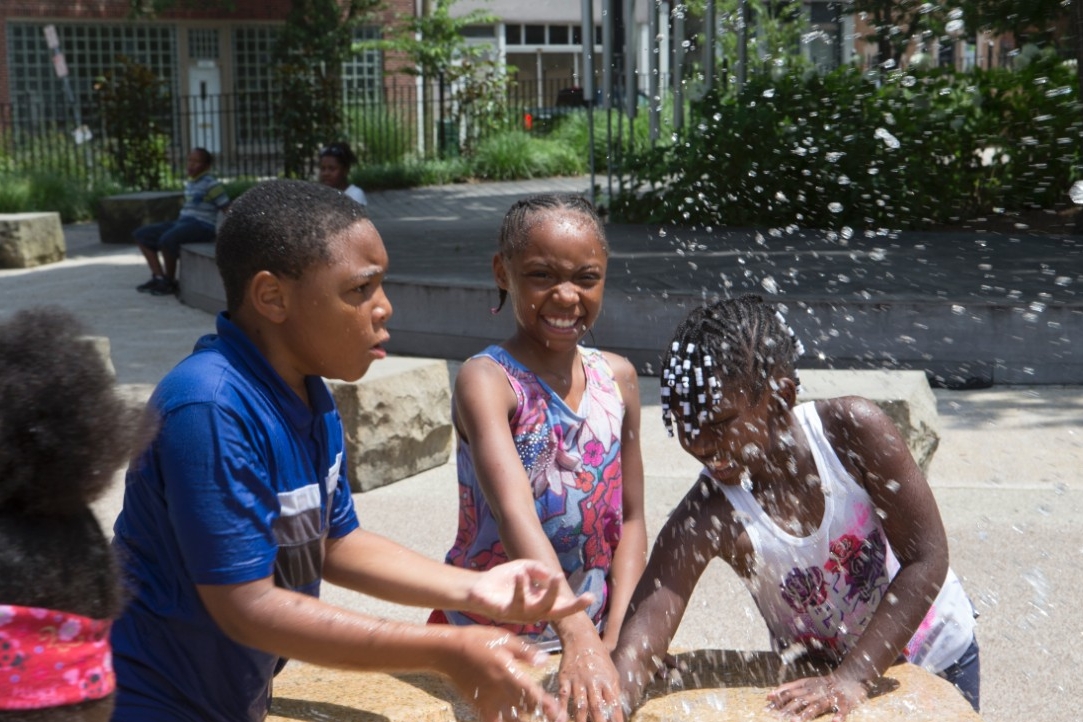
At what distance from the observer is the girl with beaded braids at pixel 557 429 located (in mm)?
2830

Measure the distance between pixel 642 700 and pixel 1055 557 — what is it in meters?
2.96

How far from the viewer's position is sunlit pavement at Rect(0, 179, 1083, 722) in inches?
171

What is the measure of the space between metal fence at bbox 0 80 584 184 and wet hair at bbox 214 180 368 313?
19.6 metres

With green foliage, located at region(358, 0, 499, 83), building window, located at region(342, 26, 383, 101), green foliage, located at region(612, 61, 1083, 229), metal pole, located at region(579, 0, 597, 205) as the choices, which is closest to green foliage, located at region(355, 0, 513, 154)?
green foliage, located at region(358, 0, 499, 83)

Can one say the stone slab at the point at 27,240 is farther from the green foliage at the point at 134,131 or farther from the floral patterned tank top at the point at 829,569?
the floral patterned tank top at the point at 829,569

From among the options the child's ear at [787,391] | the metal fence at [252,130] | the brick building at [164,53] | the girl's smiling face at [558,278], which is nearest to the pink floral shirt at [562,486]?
the girl's smiling face at [558,278]

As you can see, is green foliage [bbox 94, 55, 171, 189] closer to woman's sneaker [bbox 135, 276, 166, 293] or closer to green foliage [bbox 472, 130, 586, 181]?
green foliage [bbox 472, 130, 586, 181]

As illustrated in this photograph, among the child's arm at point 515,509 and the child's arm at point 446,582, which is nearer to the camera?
the child's arm at point 446,582

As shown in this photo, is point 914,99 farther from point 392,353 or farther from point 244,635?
point 244,635

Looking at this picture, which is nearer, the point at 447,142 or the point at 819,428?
the point at 819,428

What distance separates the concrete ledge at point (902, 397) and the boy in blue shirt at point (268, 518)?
3712mm

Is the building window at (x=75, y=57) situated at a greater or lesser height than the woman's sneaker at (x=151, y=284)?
greater

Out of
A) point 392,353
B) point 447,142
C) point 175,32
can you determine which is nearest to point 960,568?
point 392,353

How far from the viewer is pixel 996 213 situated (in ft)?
39.8
